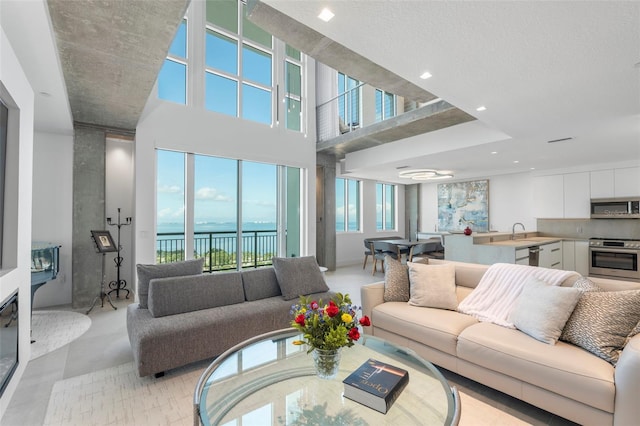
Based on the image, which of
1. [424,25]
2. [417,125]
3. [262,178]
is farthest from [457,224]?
[424,25]

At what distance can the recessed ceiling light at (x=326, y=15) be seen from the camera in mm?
1818

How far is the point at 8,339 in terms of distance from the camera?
2227 millimetres

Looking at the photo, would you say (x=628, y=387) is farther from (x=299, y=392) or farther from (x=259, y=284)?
(x=259, y=284)

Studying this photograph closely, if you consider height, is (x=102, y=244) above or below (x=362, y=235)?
above

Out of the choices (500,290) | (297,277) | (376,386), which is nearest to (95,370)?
(297,277)

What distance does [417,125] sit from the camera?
493 cm

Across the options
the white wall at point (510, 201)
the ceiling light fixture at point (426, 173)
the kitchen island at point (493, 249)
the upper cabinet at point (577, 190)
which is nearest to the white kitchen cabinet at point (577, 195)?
the upper cabinet at point (577, 190)

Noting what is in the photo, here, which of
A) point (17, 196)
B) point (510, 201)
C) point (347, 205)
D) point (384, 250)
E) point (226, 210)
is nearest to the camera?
point (17, 196)

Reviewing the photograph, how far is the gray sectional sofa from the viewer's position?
2354 millimetres

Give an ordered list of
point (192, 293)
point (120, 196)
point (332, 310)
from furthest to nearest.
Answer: point (120, 196) → point (192, 293) → point (332, 310)

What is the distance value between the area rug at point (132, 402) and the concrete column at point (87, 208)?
2523mm

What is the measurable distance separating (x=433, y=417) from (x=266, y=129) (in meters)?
5.43

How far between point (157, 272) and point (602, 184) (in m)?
8.09

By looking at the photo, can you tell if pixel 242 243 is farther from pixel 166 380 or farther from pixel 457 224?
pixel 457 224
